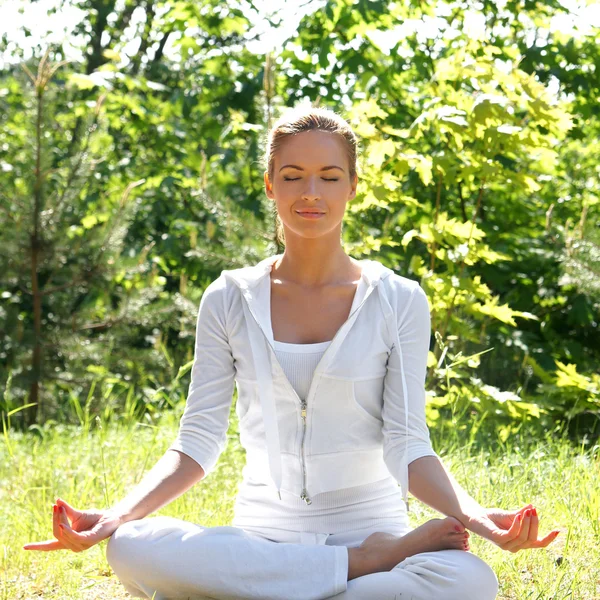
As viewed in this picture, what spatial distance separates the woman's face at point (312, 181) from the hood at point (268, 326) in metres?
0.17

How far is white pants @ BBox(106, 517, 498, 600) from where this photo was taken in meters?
1.92

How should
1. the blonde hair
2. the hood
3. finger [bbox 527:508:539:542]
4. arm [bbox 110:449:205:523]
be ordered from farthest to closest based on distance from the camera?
the blonde hair
the hood
arm [bbox 110:449:205:523]
finger [bbox 527:508:539:542]

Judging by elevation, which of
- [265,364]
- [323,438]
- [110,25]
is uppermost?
[110,25]

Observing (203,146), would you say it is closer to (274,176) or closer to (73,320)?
(73,320)

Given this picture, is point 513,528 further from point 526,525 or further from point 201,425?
point 201,425

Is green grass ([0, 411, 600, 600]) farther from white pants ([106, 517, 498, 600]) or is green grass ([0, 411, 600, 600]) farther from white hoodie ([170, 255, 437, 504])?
white hoodie ([170, 255, 437, 504])

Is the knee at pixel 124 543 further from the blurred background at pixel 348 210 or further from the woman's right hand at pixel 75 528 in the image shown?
the blurred background at pixel 348 210

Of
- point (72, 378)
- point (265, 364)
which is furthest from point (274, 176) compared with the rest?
point (72, 378)

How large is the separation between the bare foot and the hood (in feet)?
0.45

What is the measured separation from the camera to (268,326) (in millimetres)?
2275

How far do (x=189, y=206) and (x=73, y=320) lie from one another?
131 centimetres

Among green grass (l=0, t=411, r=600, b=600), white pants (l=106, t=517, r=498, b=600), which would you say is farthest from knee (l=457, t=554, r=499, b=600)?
Result: green grass (l=0, t=411, r=600, b=600)

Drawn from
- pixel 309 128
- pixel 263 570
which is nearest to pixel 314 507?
pixel 263 570

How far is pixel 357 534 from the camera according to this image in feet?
7.09
